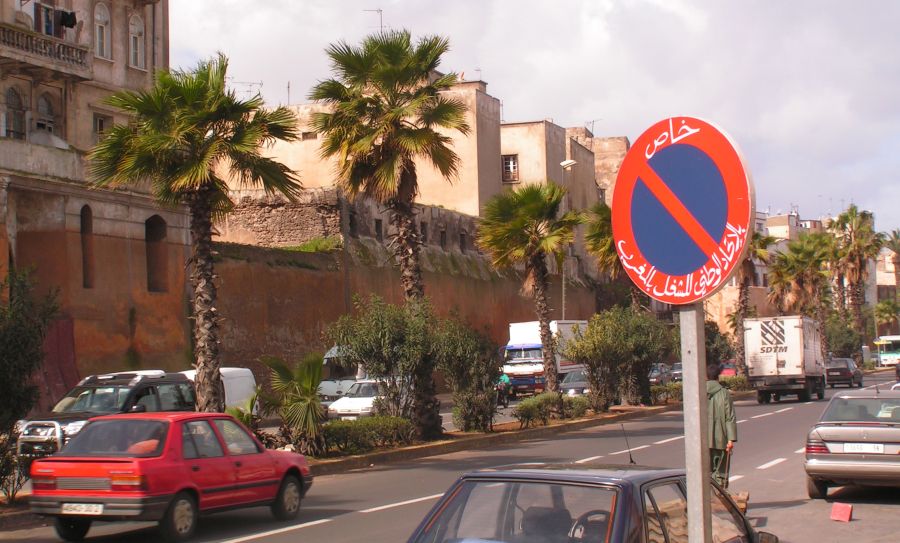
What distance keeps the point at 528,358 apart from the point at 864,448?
34092 millimetres

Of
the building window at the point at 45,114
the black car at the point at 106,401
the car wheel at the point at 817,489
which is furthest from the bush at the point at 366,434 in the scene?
the building window at the point at 45,114

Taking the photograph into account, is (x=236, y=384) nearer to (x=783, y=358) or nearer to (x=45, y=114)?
(x=45, y=114)

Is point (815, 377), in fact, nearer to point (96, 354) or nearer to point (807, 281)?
point (807, 281)

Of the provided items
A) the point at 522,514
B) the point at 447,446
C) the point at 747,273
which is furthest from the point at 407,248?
the point at 747,273

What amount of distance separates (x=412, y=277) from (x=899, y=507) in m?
12.4

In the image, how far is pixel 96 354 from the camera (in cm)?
3191

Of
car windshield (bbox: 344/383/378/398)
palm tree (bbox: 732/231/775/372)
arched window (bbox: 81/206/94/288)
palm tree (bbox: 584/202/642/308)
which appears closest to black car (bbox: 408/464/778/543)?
car windshield (bbox: 344/383/378/398)

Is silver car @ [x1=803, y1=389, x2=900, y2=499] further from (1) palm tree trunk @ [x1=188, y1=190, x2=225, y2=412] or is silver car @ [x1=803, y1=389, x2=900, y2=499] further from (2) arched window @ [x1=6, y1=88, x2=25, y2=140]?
(2) arched window @ [x1=6, y1=88, x2=25, y2=140]

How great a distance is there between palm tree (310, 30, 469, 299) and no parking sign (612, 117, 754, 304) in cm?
1844

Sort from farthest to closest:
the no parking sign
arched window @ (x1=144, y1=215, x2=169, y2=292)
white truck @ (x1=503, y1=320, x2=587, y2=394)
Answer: white truck @ (x1=503, y1=320, x2=587, y2=394) → arched window @ (x1=144, y1=215, x2=169, y2=292) → the no parking sign

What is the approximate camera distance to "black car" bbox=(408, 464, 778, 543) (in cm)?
520

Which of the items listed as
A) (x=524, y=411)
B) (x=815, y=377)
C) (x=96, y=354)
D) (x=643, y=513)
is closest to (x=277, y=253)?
(x=96, y=354)

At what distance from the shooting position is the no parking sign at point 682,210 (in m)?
4.27

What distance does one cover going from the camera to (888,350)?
96.8 meters
